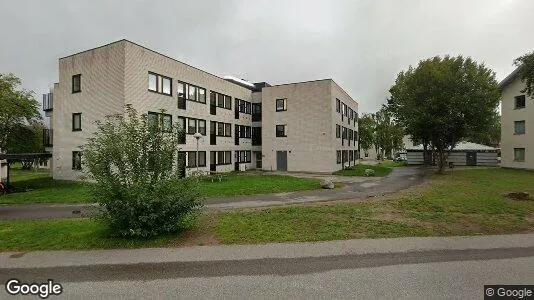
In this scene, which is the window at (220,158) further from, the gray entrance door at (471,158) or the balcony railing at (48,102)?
the gray entrance door at (471,158)

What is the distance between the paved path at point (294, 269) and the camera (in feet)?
17.1

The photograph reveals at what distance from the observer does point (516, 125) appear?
34.7 m

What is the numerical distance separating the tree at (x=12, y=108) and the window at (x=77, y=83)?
8.42 meters

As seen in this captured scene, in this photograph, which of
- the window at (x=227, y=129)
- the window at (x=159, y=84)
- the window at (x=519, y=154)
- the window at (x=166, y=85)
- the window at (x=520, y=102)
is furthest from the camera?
the window at (x=520, y=102)

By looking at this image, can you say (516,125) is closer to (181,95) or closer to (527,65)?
(527,65)

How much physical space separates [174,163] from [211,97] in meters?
21.9

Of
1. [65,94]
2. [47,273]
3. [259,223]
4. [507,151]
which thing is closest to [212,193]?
[259,223]

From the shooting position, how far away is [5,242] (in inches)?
320

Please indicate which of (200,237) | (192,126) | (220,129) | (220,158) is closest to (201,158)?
(220,158)

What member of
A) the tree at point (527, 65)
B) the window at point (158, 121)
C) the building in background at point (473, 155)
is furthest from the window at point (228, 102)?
the building in background at point (473, 155)

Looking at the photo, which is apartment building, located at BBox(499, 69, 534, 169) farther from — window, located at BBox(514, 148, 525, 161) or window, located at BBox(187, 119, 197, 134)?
window, located at BBox(187, 119, 197, 134)

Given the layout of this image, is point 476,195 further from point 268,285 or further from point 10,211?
point 10,211

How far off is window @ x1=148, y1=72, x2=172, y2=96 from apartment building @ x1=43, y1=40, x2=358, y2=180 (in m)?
0.08

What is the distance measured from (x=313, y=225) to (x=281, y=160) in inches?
934
